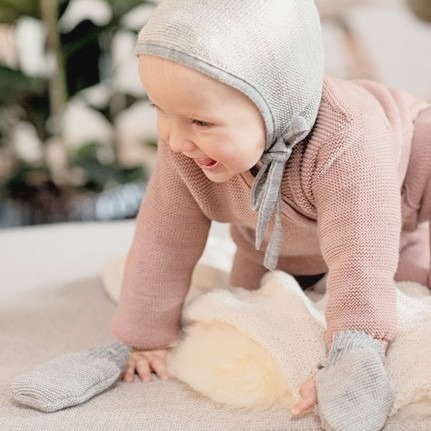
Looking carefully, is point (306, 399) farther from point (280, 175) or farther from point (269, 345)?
point (280, 175)

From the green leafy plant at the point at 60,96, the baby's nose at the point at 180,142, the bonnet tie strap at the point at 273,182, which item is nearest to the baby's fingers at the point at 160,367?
the bonnet tie strap at the point at 273,182

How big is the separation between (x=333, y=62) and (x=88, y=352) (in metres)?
2.08

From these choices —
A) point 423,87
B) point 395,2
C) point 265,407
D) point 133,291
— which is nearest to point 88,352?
point 133,291

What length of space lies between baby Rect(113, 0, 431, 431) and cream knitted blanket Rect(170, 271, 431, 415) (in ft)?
0.10

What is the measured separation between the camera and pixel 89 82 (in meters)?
2.39

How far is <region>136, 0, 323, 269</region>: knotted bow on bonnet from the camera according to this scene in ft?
2.75

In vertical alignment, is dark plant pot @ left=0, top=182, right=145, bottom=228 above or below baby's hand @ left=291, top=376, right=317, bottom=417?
below

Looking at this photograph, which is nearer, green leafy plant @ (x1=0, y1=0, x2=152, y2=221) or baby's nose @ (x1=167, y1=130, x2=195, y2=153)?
baby's nose @ (x1=167, y1=130, x2=195, y2=153)

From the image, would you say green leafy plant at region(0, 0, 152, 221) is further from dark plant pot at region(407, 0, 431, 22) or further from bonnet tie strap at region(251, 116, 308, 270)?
bonnet tie strap at region(251, 116, 308, 270)

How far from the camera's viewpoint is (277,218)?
1.02m

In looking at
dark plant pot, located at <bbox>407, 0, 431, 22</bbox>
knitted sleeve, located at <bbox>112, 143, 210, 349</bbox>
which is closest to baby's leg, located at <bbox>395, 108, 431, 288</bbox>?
knitted sleeve, located at <bbox>112, 143, 210, 349</bbox>

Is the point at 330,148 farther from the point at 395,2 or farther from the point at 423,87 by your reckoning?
the point at 395,2

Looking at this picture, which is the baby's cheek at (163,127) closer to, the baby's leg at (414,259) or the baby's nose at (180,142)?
the baby's nose at (180,142)

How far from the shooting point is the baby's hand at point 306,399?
888mm
